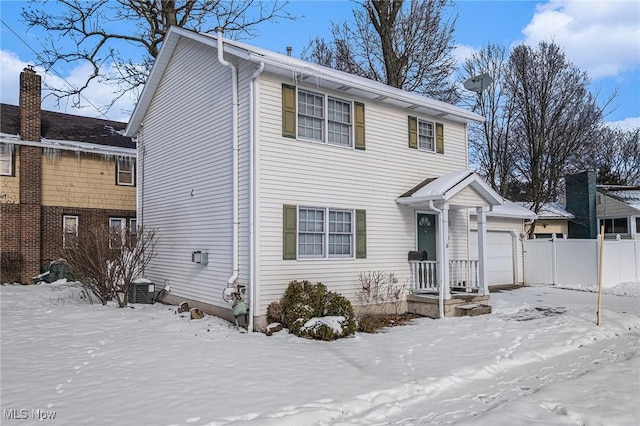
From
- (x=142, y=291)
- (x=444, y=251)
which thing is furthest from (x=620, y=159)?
(x=142, y=291)

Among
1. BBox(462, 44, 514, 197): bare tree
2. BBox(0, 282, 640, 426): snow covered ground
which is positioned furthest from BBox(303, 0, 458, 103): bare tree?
BBox(0, 282, 640, 426): snow covered ground

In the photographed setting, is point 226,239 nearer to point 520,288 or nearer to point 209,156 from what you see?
point 209,156

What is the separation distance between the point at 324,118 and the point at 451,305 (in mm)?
5285

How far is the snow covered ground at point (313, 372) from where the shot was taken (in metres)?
5.03

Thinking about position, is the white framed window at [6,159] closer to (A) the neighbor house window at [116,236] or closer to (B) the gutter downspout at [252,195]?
(A) the neighbor house window at [116,236]

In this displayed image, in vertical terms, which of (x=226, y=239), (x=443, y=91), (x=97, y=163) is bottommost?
(x=226, y=239)

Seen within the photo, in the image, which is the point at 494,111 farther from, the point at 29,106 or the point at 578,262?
the point at 29,106

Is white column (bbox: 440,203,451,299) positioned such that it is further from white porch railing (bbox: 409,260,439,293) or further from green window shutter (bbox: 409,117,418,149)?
green window shutter (bbox: 409,117,418,149)

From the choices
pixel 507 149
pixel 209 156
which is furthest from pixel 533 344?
pixel 507 149

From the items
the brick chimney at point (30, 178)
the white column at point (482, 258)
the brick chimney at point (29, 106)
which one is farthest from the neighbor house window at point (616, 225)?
the brick chimney at point (29, 106)

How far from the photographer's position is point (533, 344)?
8.34 meters

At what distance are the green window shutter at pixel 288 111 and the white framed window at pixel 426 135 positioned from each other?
422cm

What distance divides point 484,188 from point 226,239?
6.60 m

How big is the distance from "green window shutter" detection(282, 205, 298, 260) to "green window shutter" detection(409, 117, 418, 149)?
4.27m
